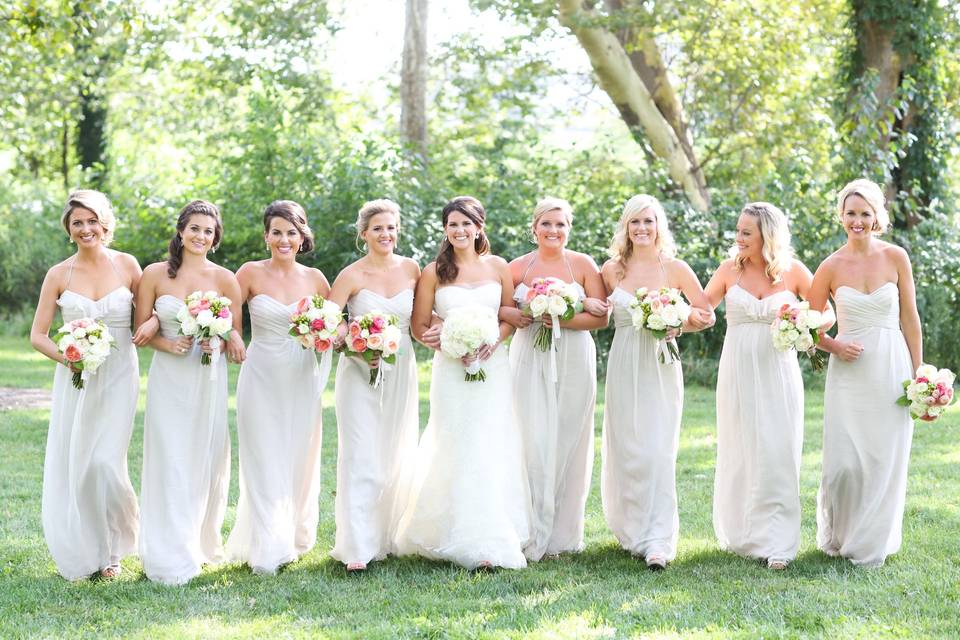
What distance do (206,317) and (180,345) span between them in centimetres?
35

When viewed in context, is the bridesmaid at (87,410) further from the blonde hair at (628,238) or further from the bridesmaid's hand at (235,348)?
the blonde hair at (628,238)

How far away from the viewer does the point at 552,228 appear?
23.3ft

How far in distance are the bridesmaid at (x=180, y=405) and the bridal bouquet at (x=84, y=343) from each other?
0.38 meters

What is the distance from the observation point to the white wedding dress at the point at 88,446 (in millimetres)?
6516

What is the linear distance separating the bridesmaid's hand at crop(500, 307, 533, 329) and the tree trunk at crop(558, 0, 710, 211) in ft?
38.7

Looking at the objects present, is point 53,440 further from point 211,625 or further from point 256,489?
point 211,625

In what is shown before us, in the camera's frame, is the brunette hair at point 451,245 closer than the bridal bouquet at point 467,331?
No

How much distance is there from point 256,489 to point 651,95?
1515 centimetres

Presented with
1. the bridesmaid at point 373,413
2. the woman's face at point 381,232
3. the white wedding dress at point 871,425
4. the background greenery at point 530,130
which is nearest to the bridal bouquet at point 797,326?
the white wedding dress at point 871,425

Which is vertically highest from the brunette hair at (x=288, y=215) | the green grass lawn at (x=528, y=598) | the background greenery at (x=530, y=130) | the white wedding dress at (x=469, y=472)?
the background greenery at (x=530, y=130)

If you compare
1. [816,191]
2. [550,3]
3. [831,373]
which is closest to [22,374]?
[550,3]

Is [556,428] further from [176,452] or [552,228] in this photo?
[176,452]

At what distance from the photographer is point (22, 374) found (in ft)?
52.6

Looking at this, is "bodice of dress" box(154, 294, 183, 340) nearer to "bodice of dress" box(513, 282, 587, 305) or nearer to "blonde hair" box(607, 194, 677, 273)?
"bodice of dress" box(513, 282, 587, 305)
